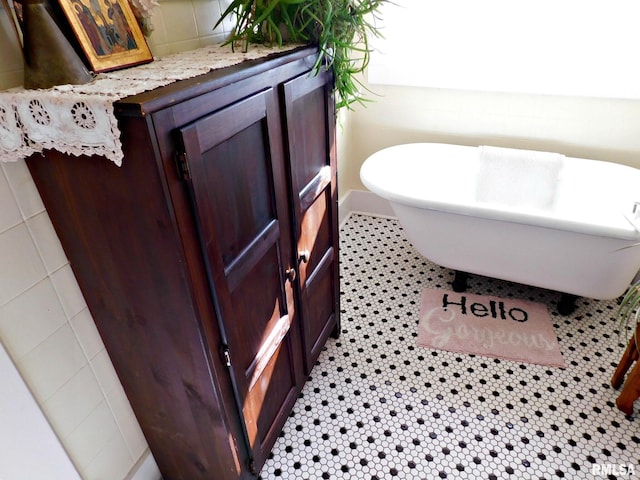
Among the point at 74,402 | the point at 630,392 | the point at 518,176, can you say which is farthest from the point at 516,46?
the point at 74,402

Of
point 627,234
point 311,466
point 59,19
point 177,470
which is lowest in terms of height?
point 311,466

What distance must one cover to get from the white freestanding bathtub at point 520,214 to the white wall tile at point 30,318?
1.47 m

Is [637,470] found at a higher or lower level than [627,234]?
lower

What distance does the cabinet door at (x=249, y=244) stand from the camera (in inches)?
35.4

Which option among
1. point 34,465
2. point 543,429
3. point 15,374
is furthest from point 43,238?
point 543,429

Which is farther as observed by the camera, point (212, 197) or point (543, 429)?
point (543, 429)

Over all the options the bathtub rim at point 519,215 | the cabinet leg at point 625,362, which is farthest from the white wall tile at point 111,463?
the cabinet leg at point 625,362

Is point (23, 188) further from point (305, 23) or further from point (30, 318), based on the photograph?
point (305, 23)

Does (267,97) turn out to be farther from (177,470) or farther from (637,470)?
(637,470)

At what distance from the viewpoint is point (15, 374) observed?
0.96m

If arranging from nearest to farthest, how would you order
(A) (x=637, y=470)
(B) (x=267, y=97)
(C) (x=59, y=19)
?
(C) (x=59, y=19) → (B) (x=267, y=97) → (A) (x=637, y=470)

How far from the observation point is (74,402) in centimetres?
A: 115

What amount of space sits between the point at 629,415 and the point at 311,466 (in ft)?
4.12

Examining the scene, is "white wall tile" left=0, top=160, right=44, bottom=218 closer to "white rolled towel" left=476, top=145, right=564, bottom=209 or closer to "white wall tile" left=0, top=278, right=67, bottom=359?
"white wall tile" left=0, top=278, right=67, bottom=359
